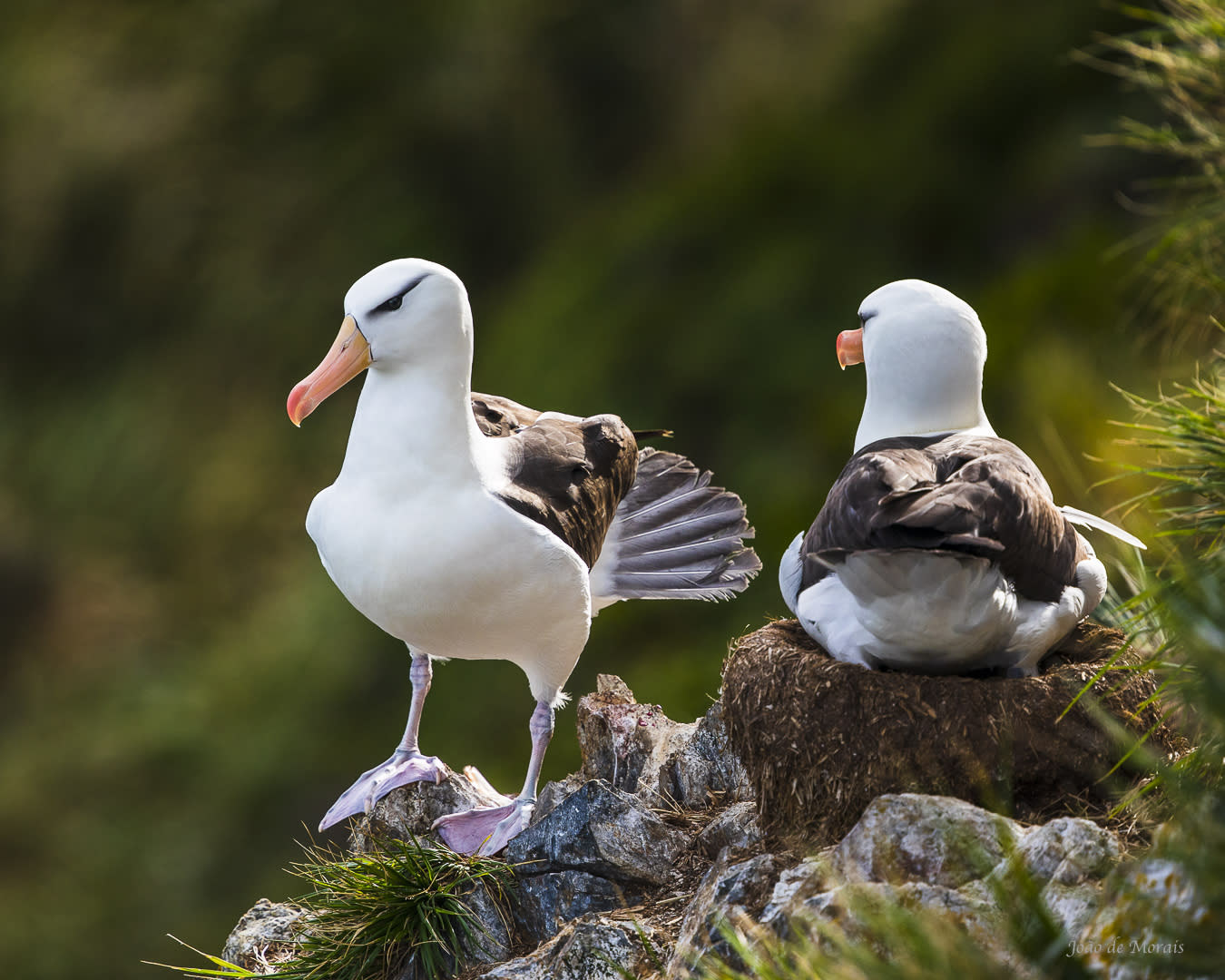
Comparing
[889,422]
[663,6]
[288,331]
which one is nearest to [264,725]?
[288,331]

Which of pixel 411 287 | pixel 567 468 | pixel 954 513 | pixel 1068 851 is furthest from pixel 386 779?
pixel 1068 851

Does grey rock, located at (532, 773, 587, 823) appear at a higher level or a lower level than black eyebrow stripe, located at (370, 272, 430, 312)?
lower

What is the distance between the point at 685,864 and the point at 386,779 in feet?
3.21

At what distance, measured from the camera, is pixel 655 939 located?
3.07 m

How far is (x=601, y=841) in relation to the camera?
333 centimetres

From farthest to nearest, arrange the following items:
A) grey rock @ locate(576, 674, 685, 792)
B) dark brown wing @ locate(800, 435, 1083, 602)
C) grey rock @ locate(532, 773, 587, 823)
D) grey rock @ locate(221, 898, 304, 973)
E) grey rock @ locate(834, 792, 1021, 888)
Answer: grey rock @ locate(576, 674, 685, 792) < grey rock @ locate(221, 898, 304, 973) < grey rock @ locate(532, 773, 587, 823) < dark brown wing @ locate(800, 435, 1083, 602) < grey rock @ locate(834, 792, 1021, 888)

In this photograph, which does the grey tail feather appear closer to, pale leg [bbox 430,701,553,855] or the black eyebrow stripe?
pale leg [bbox 430,701,553,855]

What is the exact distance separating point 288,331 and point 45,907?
5782mm

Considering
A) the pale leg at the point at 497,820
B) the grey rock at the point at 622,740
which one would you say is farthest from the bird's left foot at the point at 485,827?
the grey rock at the point at 622,740

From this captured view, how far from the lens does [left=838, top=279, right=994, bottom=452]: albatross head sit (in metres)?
3.29

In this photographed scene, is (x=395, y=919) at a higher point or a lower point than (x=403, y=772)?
lower

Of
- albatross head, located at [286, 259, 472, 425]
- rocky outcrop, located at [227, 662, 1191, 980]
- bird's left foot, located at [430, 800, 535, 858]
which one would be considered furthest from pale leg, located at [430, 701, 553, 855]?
albatross head, located at [286, 259, 472, 425]

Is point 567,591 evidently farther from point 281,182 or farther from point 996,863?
point 281,182

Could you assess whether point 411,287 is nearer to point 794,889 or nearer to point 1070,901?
point 794,889
